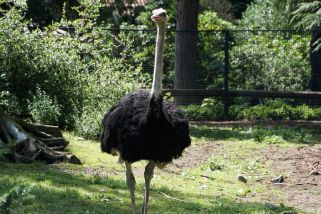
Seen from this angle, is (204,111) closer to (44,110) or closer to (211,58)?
(211,58)

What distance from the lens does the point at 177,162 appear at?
11609 millimetres

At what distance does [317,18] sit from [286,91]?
4.48 meters

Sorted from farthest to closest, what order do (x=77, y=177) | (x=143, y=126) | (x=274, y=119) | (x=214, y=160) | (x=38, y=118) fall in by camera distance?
(x=274, y=119), (x=38, y=118), (x=214, y=160), (x=77, y=177), (x=143, y=126)

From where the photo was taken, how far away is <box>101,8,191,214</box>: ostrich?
284 inches

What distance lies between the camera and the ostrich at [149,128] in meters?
7.21

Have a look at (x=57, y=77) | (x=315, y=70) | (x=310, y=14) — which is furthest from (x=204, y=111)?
(x=57, y=77)

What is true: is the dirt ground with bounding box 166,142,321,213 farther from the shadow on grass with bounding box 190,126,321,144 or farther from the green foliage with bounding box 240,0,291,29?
the green foliage with bounding box 240,0,291,29

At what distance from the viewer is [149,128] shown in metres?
7.20

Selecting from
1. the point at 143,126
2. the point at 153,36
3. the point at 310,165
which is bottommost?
the point at 310,165

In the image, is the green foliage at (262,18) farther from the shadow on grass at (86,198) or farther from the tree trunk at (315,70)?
the shadow on grass at (86,198)

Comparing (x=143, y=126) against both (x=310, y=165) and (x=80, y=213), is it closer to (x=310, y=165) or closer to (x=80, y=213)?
(x=80, y=213)

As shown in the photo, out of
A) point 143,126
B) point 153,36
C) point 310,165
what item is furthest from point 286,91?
point 143,126

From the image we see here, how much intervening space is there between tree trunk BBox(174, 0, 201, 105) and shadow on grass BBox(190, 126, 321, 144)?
250 centimetres

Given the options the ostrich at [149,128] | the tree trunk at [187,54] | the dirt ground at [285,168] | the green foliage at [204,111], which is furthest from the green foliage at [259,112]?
the ostrich at [149,128]
